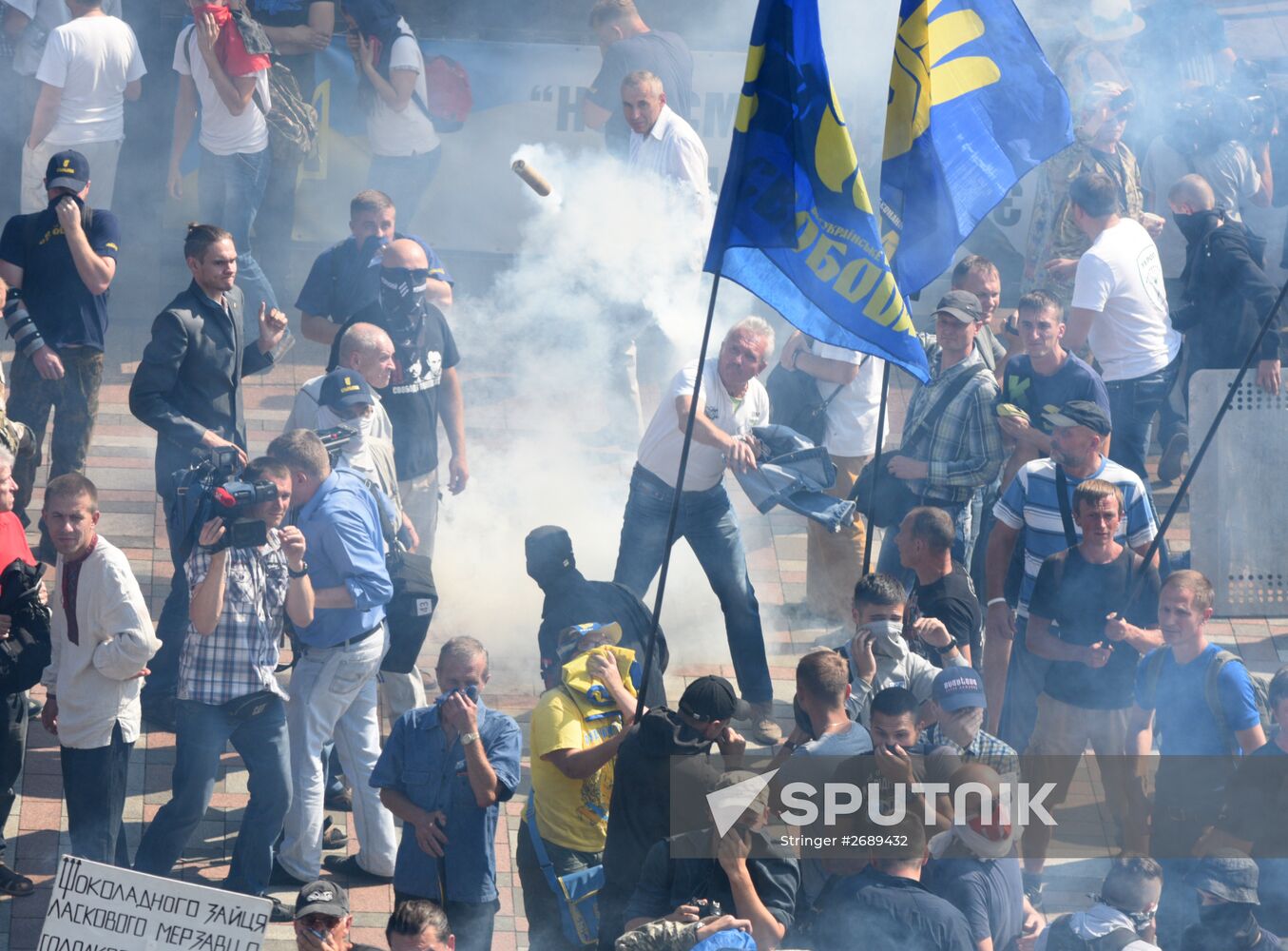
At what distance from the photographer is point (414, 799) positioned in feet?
20.9

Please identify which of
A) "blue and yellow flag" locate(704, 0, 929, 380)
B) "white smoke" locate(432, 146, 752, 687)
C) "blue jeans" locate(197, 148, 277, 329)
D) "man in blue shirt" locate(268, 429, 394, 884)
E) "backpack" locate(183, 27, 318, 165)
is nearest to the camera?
"blue and yellow flag" locate(704, 0, 929, 380)

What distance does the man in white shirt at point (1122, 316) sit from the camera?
905 cm

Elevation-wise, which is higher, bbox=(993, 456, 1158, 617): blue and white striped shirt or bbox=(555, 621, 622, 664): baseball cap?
bbox=(993, 456, 1158, 617): blue and white striped shirt

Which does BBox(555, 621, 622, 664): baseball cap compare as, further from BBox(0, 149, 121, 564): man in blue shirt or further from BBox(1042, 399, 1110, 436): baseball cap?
BBox(0, 149, 121, 564): man in blue shirt

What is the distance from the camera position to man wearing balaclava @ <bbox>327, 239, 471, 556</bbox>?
8453mm

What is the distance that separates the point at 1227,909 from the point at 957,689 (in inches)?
42.1

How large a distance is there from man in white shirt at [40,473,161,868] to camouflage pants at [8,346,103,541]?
2.25m

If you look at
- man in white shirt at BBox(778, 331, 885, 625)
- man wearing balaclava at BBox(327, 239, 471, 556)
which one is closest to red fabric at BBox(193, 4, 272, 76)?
man wearing balaclava at BBox(327, 239, 471, 556)

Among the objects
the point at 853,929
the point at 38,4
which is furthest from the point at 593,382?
the point at 853,929

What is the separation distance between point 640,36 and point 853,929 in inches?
275

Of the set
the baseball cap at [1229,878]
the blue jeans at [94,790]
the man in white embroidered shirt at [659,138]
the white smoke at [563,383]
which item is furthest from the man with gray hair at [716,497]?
the blue jeans at [94,790]

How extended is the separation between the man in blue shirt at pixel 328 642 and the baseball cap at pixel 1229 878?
2.82 m

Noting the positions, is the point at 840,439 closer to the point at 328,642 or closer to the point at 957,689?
the point at 957,689

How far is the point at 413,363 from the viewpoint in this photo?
8.46 meters
